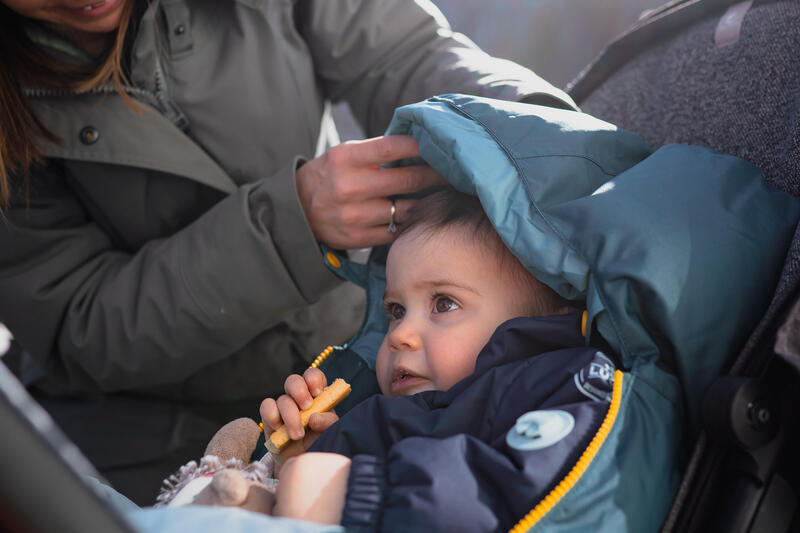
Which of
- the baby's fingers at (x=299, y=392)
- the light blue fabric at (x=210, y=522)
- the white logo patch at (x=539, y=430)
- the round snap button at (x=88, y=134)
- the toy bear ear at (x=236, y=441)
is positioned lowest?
the toy bear ear at (x=236, y=441)

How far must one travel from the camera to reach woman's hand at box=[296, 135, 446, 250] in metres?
0.84

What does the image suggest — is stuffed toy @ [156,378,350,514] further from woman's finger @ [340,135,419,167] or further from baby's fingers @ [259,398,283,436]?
woman's finger @ [340,135,419,167]

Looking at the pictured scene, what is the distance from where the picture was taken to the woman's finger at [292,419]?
64 cm

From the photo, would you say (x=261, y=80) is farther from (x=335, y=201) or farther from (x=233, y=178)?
(x=335, y=201)

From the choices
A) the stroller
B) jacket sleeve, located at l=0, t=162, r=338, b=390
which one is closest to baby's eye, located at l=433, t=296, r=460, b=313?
the stroller

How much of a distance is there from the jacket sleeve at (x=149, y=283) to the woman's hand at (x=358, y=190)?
0.03 meters

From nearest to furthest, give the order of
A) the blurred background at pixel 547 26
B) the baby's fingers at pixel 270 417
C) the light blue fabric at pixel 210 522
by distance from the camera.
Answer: the light blue fabric at pixel 210 522 < the baby's fingers at pixel 270 417 < the blurred background at pixel 547 26

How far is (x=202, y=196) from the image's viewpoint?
1036mm

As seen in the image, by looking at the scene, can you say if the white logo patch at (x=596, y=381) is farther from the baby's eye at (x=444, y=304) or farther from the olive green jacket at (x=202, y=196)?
the olive green jacket at (x=202, y=196)

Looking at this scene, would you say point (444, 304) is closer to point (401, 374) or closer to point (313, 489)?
point (401, 374)

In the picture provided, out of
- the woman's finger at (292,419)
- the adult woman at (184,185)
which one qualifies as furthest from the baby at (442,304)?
the adult woman at (184,185)

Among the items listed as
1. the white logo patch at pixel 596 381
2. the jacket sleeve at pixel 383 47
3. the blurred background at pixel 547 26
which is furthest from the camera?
the blurred background at pixel 547 26

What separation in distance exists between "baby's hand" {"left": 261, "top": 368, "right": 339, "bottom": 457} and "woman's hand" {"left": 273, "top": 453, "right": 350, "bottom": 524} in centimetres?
12

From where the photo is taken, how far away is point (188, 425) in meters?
0.99
